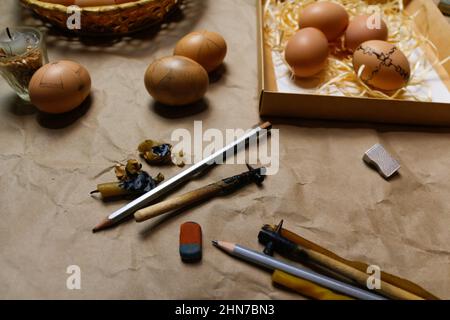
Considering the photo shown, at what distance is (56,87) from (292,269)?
0.65 meters

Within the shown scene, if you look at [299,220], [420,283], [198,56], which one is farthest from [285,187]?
[198,56]

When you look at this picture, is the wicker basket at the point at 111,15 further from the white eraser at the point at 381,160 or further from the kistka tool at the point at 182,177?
the white eraser at the point at 381,160

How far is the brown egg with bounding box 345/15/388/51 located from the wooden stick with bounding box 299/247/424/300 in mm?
677

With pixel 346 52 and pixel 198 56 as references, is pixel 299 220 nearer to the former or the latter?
pixel 198 56

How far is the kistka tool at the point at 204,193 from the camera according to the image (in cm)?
77

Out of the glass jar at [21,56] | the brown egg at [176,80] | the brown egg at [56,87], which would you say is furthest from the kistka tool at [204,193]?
the glass jar at [21,56]

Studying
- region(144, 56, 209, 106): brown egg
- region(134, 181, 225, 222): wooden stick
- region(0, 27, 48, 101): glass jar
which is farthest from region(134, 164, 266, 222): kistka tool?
region(0, 27, 48, 101): glass jar

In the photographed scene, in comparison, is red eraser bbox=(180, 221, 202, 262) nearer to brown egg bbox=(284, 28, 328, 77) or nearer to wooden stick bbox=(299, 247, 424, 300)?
wooden stick bbox=(299, 247, 424, 300)

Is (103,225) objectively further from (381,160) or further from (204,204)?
(381,160)

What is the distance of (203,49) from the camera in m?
1.04

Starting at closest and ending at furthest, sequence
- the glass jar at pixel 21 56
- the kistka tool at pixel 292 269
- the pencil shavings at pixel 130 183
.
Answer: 1. the kistka tool at pixel 292 269
2. the pencil shavings at pixel 130 183
3. the glass jar at pixel 21 56

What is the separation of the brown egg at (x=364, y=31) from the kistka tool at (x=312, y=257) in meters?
0.64

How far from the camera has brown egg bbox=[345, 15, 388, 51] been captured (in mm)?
1118

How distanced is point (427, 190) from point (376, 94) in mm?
292
